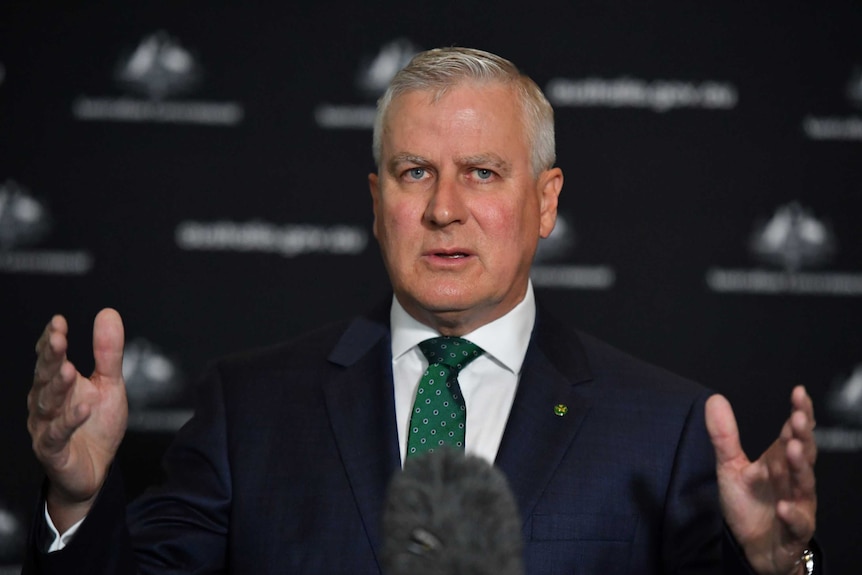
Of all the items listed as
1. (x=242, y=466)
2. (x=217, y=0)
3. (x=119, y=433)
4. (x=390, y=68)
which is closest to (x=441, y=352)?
(x=242, y=466)

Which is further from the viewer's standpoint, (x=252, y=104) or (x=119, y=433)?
(x=252, y=104)

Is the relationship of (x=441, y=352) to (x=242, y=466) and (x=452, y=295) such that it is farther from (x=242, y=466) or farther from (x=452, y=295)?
(x=242, y=466)

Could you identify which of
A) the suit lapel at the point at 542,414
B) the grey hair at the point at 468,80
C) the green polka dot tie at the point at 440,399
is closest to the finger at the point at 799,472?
the suit lapel at the point at 542,414

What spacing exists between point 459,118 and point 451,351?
1.38ft

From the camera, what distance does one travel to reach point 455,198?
2.01 m

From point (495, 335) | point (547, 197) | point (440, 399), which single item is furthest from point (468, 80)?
point (440, 399)

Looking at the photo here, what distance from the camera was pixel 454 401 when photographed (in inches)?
79.4

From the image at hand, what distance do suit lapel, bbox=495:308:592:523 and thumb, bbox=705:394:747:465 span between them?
0.45m

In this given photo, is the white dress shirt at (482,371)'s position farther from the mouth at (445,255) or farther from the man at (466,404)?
the mouth at (445,255)

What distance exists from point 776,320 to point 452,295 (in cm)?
157

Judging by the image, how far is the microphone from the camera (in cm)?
68

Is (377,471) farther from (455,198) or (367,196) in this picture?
(367,196)

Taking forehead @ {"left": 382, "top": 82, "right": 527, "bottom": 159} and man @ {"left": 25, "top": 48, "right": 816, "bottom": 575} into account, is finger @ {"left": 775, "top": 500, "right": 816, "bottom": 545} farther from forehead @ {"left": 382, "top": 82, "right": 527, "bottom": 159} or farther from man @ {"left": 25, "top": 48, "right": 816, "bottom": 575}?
forehead @ {"left": 382, "top": 82, "right": 527, "bottom": 159}

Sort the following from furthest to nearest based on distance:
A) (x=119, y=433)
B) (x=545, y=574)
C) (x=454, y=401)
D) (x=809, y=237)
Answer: (x=809, y=237), (x=454, y=401), (x=545, y=574), (x=119, y=433)
